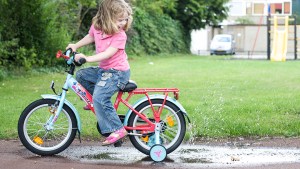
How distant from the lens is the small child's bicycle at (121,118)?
686 centimetres

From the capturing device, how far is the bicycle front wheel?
6.88m

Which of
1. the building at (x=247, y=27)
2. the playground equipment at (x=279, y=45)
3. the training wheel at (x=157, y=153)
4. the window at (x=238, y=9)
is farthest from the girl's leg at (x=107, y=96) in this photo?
the window at (x=238, y=9)

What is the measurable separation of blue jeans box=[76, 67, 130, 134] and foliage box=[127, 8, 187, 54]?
Result: 99.5 feet

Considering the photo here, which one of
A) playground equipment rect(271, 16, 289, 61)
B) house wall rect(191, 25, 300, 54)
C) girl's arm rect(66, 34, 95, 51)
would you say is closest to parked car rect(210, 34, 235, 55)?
house wall rect(191, 25, 300, 54)

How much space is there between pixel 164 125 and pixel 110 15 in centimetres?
133

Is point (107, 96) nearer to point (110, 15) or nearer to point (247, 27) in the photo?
point (110, 15)

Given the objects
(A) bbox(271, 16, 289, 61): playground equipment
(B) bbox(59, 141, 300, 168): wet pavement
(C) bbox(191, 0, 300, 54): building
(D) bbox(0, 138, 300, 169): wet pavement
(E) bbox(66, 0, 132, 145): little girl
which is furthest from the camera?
(C) bbox(191, 0, 300, 54): building

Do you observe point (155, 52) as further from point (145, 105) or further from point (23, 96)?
point (145, 105)

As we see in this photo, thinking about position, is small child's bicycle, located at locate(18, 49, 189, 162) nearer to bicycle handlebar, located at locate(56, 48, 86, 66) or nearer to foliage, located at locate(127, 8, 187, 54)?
bicycle handlebar, located at locate(56, 48, 86, 66)

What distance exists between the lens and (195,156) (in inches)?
273

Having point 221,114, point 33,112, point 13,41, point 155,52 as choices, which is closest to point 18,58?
point 13,41

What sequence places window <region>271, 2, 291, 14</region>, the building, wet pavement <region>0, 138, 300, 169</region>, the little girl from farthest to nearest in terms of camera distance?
window <region>271, 2, 291, 14</region> < the building < the little girl < wet pavement <region>0, 138, 300, 169</region>

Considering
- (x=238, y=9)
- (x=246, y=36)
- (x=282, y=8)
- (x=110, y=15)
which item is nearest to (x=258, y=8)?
(x=238, y=9)

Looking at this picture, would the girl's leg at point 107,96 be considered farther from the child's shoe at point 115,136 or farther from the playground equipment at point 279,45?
the playground equipment at point 279,45
